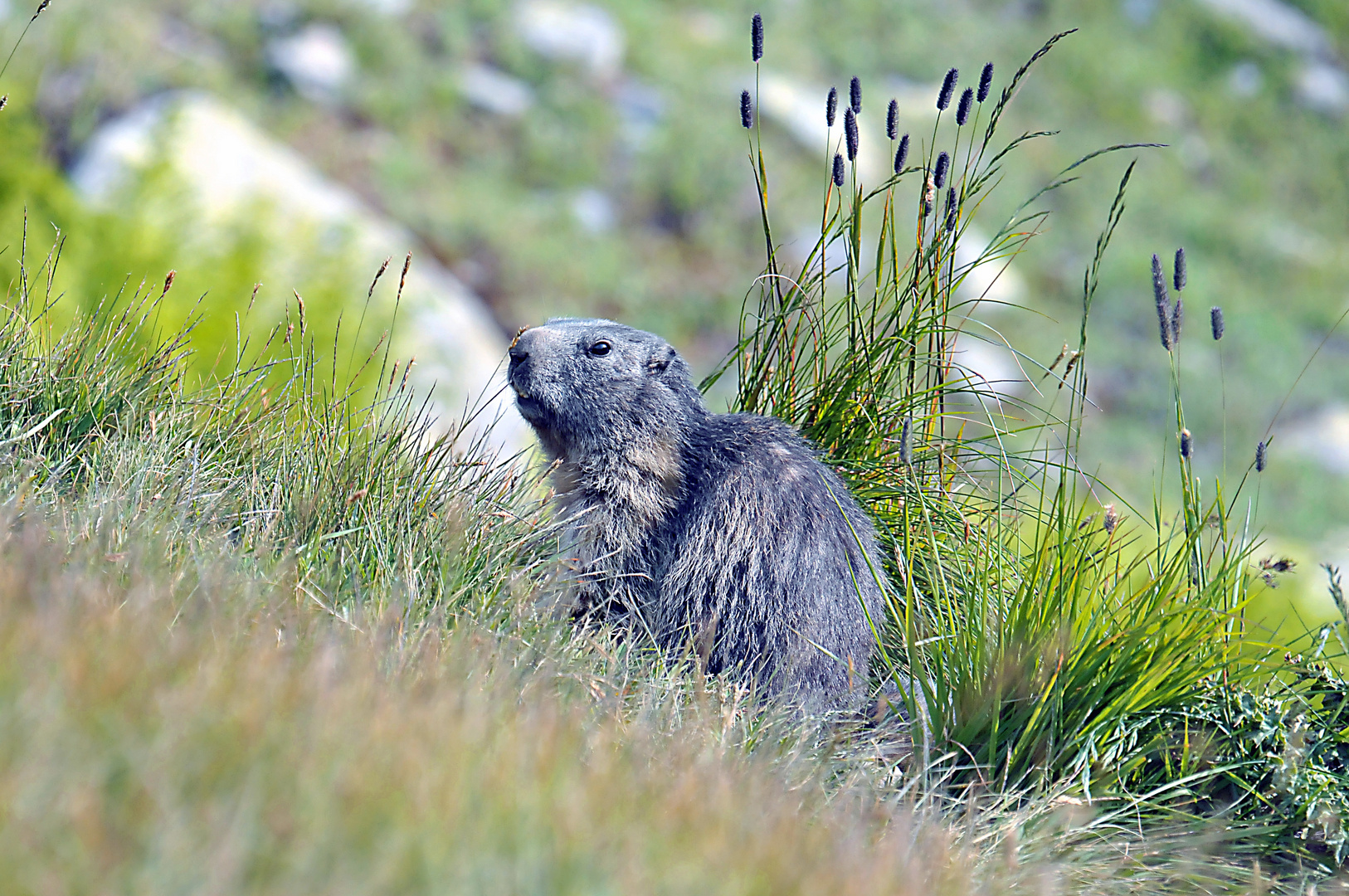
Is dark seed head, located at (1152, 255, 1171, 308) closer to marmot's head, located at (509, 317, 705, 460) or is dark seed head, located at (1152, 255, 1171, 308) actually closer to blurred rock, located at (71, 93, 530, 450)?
marmot's head, located at (509, 317, 705, 460)

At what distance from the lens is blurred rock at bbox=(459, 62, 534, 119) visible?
14.6 metres

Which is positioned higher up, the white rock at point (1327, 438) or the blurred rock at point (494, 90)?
the blurred rock at point (494, 90)

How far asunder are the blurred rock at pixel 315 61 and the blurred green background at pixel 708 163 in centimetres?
3

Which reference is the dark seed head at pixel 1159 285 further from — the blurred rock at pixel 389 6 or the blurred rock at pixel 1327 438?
the blurred rock at pixel 389 6

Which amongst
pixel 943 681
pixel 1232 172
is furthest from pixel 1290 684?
pixel 1232 172

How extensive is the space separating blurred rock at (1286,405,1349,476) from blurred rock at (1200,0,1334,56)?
8.21m

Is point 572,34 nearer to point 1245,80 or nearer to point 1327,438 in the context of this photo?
point 1327,438

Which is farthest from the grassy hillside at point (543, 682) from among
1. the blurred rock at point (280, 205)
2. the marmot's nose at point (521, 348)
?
the blurred rock at point (280, 205)

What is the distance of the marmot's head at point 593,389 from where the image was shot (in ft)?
14.5

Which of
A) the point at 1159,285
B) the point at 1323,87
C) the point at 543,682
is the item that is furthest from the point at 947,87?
the point at 1323,87

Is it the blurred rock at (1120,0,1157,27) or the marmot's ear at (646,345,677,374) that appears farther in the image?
the blurred rock at (1120,0,1157,27)

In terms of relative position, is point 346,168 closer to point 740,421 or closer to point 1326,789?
point 740,421

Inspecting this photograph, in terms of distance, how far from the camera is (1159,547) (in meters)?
3.74

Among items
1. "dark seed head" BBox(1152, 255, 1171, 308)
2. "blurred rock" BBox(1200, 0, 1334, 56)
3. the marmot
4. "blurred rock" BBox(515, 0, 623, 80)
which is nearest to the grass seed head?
"dark seed head" BBox(1152, 255, 1171, 308)
